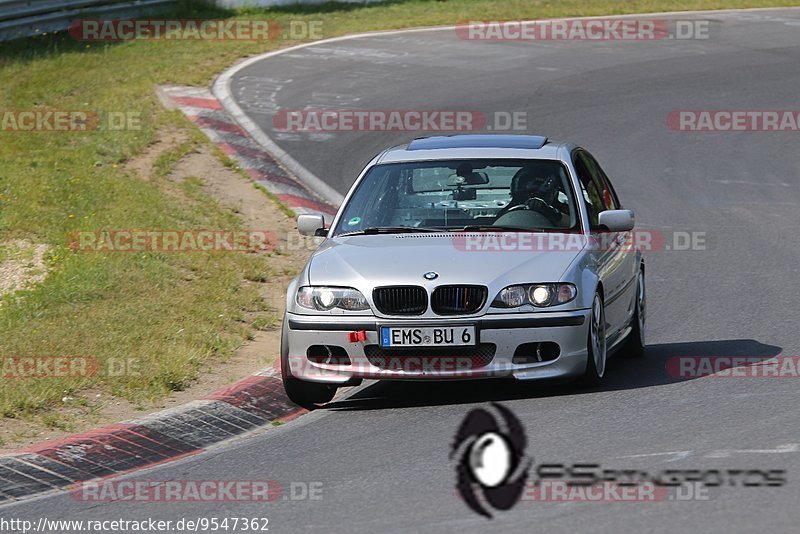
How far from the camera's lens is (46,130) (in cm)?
1823

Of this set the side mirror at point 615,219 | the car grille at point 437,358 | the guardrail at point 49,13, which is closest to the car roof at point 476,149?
the side mirror at point 615,219

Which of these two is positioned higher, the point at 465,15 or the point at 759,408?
the point at 465,15

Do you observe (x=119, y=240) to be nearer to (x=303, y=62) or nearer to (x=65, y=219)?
(x=65, y=219)

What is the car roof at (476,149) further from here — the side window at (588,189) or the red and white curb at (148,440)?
the red and white curb at (148,440)

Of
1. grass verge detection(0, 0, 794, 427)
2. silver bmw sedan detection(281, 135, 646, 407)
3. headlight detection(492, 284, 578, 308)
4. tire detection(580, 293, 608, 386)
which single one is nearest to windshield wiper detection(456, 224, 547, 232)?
silver bmw sedan detection(281, 135, 646, 407)

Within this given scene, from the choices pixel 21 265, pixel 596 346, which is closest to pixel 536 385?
A: pixel 596 346

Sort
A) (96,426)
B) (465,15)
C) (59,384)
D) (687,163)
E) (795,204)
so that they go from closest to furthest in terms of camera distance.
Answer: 1. (96,426)
2. (59,384)
3. (795,204)
4. (687,163)
5. (465,15)

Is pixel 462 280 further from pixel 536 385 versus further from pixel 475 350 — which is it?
pixel 536 385

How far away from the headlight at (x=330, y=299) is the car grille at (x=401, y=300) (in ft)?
0.30

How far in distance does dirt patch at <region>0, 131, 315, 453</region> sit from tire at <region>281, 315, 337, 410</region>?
2.50 feet

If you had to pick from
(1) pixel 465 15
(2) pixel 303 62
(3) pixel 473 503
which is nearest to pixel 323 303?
(3) pixel 473 503

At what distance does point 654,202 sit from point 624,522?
10.6 meters

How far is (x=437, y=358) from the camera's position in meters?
8.05

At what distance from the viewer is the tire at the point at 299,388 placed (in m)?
8.45
